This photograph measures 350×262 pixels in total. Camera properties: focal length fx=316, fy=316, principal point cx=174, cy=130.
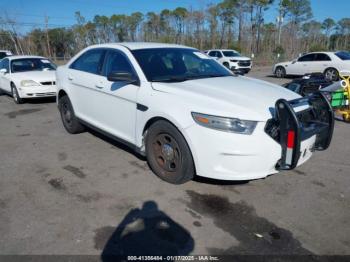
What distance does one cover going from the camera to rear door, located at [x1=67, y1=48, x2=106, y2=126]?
4918 mm

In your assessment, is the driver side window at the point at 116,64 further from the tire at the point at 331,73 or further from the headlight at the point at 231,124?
the tire at the point at 331,73

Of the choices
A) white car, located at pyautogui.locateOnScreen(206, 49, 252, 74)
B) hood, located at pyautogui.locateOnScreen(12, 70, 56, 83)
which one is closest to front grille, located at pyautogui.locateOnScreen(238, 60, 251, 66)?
white car, located at pyautogui.locateOnScreen(206, 49, 252, 74)

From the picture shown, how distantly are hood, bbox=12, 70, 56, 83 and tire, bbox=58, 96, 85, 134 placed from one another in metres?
3.55

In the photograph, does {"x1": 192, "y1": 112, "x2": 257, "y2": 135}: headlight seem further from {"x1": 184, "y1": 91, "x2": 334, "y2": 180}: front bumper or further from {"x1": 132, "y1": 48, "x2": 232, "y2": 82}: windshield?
{"x1": 132, "y1": 48, "x2": 232, "y2": 82}: windshield

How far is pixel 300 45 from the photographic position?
4716cm

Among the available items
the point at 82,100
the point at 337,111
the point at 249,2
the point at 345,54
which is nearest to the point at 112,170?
the point at 82,100

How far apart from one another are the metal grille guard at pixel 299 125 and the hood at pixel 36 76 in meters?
7.71

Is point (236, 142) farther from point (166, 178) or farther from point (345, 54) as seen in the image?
point (345, 54)

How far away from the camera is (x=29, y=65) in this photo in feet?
33.8

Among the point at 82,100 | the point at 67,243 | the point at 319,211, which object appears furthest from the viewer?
the point at 82,100

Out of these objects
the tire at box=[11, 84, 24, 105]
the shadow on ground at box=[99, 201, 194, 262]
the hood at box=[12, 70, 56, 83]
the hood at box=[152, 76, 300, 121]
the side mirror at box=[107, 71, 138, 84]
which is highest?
the side mirror at box=[107, 71, 138, 84]

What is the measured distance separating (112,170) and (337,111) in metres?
5.55

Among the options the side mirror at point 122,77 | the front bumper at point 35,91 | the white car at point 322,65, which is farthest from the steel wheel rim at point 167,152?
the white car at point 322,65

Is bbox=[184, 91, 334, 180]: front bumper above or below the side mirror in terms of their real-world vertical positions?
below
